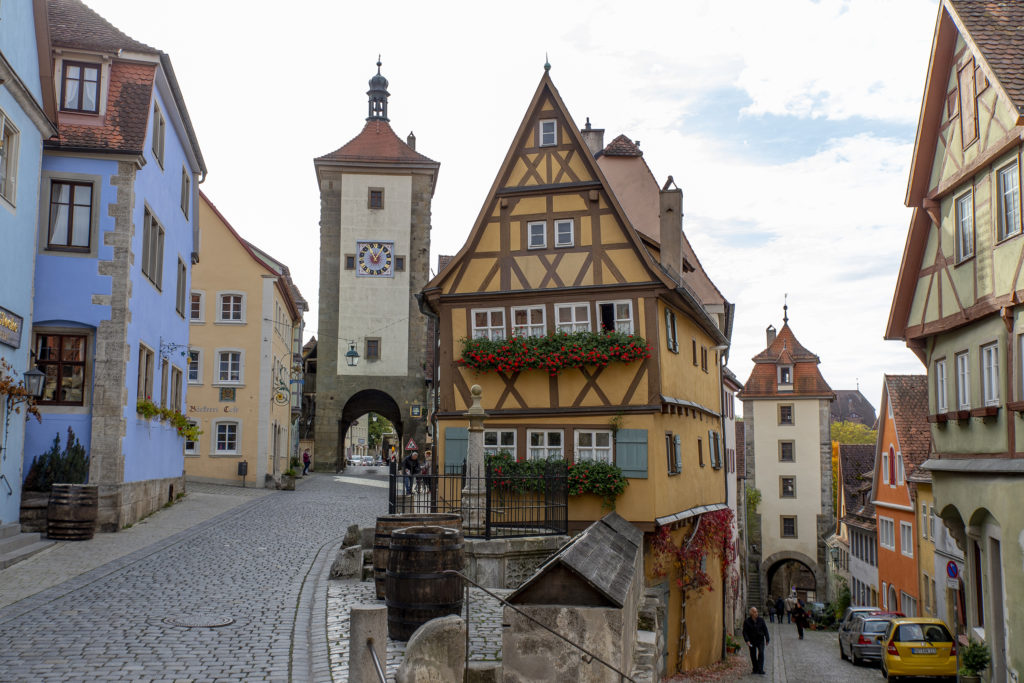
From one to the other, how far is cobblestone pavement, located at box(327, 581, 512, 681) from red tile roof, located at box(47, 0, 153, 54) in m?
13.6

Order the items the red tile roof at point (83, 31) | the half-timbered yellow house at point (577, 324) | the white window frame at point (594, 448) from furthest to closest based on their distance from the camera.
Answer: the red tile roof at point (83, 31) < the white window frame at point (594, 448) < the half-timbered yellow house at point (577, 324)

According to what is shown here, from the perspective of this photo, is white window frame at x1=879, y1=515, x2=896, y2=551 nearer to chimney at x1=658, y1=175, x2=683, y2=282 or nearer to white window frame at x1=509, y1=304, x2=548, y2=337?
chimney at x1=658, y1=175, x2=683, y2=282

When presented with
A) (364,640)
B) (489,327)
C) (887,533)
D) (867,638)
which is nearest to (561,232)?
(489,327)

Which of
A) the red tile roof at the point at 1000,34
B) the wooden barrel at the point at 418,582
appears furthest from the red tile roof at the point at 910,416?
the wooden barrel at the point at 418,582

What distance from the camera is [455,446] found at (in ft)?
71.3

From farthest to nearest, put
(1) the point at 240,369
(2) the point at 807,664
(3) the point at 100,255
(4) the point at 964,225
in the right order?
(1) the point at 240,369 → (2) the point at 807,664 → (3) the point at 100,255 → (4) the point at 964,225

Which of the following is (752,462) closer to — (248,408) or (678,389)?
(248,408)

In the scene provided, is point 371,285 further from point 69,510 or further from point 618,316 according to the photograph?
point 69,510

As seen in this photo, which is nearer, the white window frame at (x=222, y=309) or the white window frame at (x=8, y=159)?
the white window frame at (x=8, y=159)

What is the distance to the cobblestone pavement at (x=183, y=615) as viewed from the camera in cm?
895

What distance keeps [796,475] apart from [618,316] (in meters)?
37.1

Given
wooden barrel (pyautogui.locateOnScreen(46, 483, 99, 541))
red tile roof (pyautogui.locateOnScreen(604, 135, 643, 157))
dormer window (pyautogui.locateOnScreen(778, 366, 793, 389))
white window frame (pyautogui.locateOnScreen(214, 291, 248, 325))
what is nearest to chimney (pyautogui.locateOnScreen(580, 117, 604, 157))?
red tile roof (pyautogui.locateOnScreen(604, 135, 643, 157))

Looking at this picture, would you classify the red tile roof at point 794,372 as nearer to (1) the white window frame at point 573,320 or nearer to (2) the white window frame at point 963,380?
(1) the white window frame at point 573,320

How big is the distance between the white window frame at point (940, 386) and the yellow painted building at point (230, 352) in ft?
88.4
